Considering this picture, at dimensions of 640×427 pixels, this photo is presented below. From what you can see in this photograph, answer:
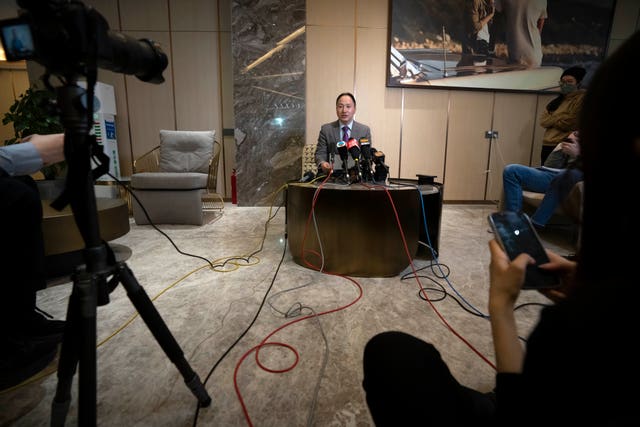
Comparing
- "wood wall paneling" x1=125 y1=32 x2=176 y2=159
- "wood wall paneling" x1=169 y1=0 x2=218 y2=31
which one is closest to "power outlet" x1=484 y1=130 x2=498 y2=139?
"wood wall paneling" x1=169 y1=0 x2=218 y2=31

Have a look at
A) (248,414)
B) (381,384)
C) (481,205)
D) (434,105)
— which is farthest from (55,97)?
(481,205)

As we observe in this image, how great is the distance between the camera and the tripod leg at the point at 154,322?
686 millimetres

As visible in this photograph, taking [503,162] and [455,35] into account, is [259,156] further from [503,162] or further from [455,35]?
[503,162]

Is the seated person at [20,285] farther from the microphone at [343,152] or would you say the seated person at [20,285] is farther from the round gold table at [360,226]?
the microphone at [343,152]

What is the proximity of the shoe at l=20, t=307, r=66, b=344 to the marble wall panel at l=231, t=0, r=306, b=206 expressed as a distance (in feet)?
9.36

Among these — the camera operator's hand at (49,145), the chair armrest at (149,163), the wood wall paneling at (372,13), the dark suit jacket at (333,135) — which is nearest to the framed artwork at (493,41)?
the wood wall paneling at (372,13)

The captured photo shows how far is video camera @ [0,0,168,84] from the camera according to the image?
0.53 meters

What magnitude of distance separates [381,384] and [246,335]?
90 cm

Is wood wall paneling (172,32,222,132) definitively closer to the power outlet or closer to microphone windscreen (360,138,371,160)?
microphone windscreen (360,138,371,160)

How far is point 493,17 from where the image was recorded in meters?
3.86

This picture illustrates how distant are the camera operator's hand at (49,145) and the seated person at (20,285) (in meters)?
0.28

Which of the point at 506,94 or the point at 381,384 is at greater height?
the point at 506,94

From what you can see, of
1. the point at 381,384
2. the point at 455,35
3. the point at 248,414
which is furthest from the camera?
the point at 455,35

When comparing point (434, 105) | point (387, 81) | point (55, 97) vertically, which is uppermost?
point (387, 81)
